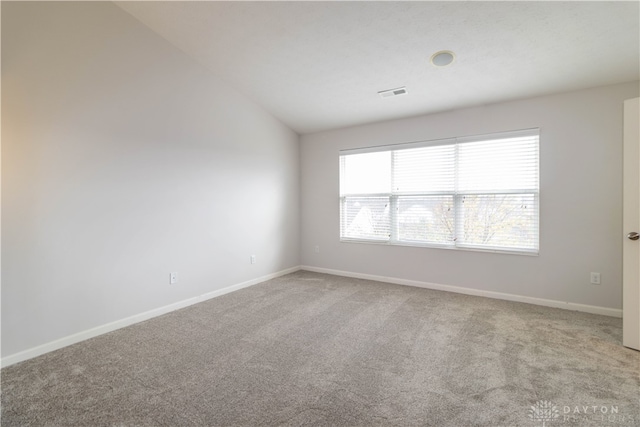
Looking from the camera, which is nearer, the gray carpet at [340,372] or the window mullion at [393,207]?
the gray carpet at [340,372]

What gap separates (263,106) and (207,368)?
3684 mm

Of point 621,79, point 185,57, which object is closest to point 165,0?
point 185,57

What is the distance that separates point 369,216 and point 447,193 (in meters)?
1.26

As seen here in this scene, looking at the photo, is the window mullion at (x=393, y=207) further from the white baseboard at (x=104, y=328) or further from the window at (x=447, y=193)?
the white baseboard at (x=104, y=328)

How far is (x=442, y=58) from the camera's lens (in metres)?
2.91

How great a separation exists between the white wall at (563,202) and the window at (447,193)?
0.13m

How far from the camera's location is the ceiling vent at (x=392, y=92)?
3508 millimetres

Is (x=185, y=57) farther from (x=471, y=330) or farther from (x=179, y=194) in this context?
(x=471, y=330)

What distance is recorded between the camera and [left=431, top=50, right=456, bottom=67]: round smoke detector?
283cm

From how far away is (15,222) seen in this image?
2217 millimetres

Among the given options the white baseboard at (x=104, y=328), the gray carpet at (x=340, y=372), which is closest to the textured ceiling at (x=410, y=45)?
the gray carpet at (x=340, y=372)

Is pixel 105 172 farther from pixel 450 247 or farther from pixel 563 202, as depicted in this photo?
pixel 563 202

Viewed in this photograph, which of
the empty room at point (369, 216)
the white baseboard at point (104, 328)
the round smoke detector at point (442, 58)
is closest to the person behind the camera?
the empty room at point (369, 216)

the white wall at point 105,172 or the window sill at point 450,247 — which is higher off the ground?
the white wall at point 105,172
